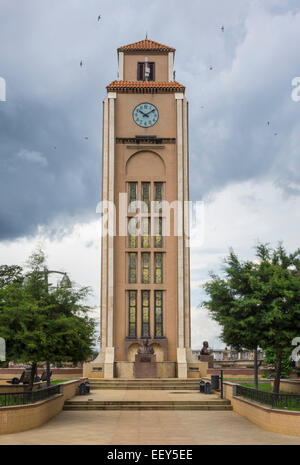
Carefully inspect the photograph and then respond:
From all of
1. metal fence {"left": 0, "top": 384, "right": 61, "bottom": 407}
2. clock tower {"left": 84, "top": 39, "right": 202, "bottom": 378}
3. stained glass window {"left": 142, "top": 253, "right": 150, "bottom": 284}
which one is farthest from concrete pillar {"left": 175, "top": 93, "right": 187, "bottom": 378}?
metal fence {"left": 0, "top": 384, "right": 61, "bottom": 407}

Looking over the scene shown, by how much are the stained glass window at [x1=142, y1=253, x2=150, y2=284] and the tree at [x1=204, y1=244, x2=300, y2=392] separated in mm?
25092

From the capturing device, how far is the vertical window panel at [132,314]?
47031mm

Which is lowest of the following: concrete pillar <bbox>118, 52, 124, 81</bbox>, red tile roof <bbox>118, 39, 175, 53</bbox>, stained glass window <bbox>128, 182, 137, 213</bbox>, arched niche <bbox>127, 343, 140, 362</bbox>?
arched niche <bbox>127, 343, 140, 362</bbox>

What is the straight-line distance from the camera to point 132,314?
47.3 meters

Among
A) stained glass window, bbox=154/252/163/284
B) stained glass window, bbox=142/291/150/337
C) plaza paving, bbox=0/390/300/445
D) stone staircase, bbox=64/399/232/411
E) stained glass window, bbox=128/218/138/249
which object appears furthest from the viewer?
stained glass window, bbox=128/218/138/249

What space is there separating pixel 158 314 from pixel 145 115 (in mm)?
18920

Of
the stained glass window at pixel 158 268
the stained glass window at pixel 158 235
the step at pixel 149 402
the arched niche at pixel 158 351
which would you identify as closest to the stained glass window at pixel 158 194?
the stained glass window at pixel 158 235

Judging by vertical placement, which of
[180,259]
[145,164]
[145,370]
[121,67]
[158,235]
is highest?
[121,67]

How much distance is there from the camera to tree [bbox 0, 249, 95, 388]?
18.8 metres

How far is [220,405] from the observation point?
25.2 metres

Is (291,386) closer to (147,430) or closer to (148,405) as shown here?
(148,405)

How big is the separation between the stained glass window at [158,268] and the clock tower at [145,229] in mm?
90

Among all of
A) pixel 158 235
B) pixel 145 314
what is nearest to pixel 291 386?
pixel 145 314

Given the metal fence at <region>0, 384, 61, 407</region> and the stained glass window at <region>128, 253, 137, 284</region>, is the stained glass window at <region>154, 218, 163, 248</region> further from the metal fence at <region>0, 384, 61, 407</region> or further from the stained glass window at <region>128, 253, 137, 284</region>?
the metal fence at <region>0, 384, 61, 407</region>
